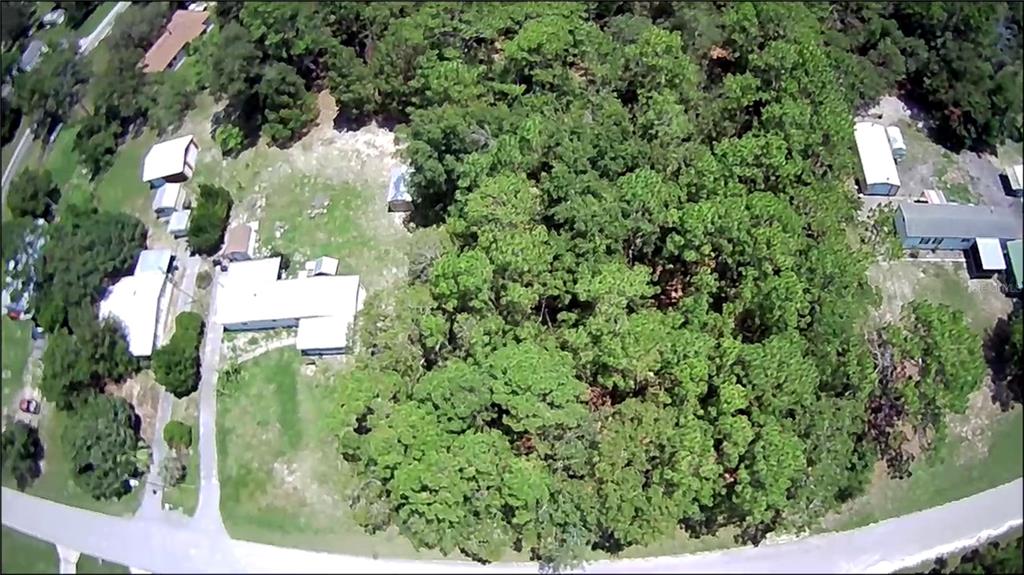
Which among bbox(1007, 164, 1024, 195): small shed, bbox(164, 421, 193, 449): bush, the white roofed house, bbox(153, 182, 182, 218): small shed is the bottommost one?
bbox(164, 421, 193, 449): bush

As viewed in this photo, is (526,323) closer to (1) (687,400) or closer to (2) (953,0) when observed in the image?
(1) (687,400)

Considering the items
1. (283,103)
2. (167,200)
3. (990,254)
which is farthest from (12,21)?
(990,254)

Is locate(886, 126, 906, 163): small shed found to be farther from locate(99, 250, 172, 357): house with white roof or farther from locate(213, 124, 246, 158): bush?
locate(99, 250, 172, 357): house with white roof

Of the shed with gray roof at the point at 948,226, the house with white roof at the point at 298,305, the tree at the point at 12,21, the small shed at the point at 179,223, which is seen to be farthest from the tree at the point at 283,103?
the shed with gray roof at the point at 948,226

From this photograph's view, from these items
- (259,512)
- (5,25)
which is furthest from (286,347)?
(5,25)

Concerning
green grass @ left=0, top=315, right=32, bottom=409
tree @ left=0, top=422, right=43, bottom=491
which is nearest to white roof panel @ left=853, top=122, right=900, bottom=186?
tree @ left=0, top=422, right=43, bottom=491

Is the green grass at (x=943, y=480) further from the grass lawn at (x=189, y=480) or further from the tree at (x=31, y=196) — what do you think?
the tree at (x=31, y=196)
